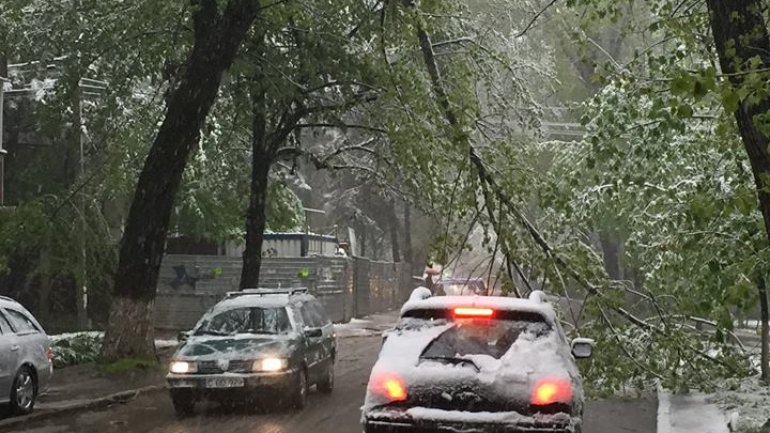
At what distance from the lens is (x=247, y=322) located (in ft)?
48.6

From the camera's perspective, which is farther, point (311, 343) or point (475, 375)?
point (311, 343)

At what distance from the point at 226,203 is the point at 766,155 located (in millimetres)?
23614

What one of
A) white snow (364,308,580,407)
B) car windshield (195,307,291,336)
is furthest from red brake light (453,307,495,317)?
car windshield (195,307,291,336)

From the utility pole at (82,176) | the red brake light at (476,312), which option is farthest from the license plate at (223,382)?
the utility pole at (82,176)

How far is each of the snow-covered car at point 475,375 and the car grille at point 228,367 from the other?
5678 millimetres

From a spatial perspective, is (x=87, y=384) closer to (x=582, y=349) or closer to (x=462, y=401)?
(x=582, y=349)

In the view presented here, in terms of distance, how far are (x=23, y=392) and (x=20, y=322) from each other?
103 cm

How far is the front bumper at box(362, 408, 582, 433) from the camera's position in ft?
23.4

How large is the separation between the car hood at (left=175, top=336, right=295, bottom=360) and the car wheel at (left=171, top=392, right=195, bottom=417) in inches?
20.0

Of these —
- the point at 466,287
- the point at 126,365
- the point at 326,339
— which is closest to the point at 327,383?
the point at 326,339

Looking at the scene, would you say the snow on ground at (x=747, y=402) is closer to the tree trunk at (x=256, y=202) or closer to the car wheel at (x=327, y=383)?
the car wheel at (x=327, y=383)

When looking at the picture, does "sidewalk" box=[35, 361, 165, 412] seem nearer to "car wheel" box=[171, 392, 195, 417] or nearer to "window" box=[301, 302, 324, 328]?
"car wheel" box=[171, 392, 195, 417]

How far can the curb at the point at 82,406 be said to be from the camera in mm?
12851

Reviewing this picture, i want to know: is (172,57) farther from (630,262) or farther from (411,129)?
(630,262)
